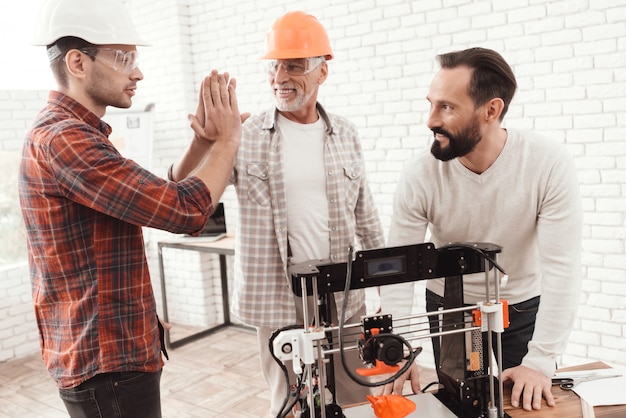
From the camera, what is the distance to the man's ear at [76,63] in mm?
1317

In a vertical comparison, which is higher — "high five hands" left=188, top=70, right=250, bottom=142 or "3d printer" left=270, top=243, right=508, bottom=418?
"high five hands" left=188, top=70, right=250, bottom=142

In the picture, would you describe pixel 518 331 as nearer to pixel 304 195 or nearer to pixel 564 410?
pixel 564 410

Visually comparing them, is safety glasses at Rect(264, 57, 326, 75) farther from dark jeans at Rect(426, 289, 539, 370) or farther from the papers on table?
the papers on table

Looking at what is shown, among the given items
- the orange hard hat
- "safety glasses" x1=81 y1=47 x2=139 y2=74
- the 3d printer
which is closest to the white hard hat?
"safety glasses" x1=81 y1=47 x2=139 y2=74

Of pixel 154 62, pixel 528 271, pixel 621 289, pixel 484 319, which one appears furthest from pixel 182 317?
pixel 484 319

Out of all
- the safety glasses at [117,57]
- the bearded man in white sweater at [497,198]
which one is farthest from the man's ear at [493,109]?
the safety glasses at [117,57]

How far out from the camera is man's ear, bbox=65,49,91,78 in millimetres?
1317

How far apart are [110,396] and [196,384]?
222cm

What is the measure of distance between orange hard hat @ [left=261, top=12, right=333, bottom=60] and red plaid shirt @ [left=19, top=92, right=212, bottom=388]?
0.86m

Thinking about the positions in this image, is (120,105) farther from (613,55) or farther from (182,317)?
(182,317)

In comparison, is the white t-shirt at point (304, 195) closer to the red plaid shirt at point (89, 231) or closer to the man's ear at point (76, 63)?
the red plaid shirt at point (89, 231)

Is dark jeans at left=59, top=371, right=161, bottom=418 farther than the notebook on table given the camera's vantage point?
No

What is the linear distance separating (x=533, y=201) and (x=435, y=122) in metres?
0.34

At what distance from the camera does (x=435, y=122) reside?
5.45 ft
